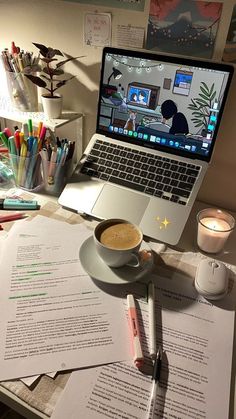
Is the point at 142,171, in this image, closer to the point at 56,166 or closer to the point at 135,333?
the point at 56,166

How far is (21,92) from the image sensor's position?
102 cm

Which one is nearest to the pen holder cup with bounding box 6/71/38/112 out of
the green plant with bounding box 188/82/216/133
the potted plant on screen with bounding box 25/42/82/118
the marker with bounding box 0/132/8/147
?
the potted plant on screen with bounding box 25/42/82/118

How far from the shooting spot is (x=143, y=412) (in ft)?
1.58

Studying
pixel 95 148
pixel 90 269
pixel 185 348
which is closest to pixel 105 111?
pixel 95 148

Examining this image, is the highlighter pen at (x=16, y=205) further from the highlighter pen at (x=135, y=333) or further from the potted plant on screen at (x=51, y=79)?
the highlighter pen at (x=135, y=333)

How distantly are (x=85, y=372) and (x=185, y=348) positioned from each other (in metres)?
0.18

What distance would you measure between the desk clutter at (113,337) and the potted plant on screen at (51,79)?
1.50 feet

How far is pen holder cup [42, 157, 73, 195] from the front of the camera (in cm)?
93

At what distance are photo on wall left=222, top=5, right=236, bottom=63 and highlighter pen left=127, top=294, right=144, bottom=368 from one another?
609 mm

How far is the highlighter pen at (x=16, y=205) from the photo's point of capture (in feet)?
2.90

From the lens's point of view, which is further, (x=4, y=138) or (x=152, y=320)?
(x=4, y=138)

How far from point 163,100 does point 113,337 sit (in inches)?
23.2

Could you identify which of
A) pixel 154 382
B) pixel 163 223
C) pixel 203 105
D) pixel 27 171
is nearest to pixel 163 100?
pixel 203 105

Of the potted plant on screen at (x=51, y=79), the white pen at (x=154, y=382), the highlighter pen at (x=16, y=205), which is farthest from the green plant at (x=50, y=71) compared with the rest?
the white pen at (x=154, y=382)
